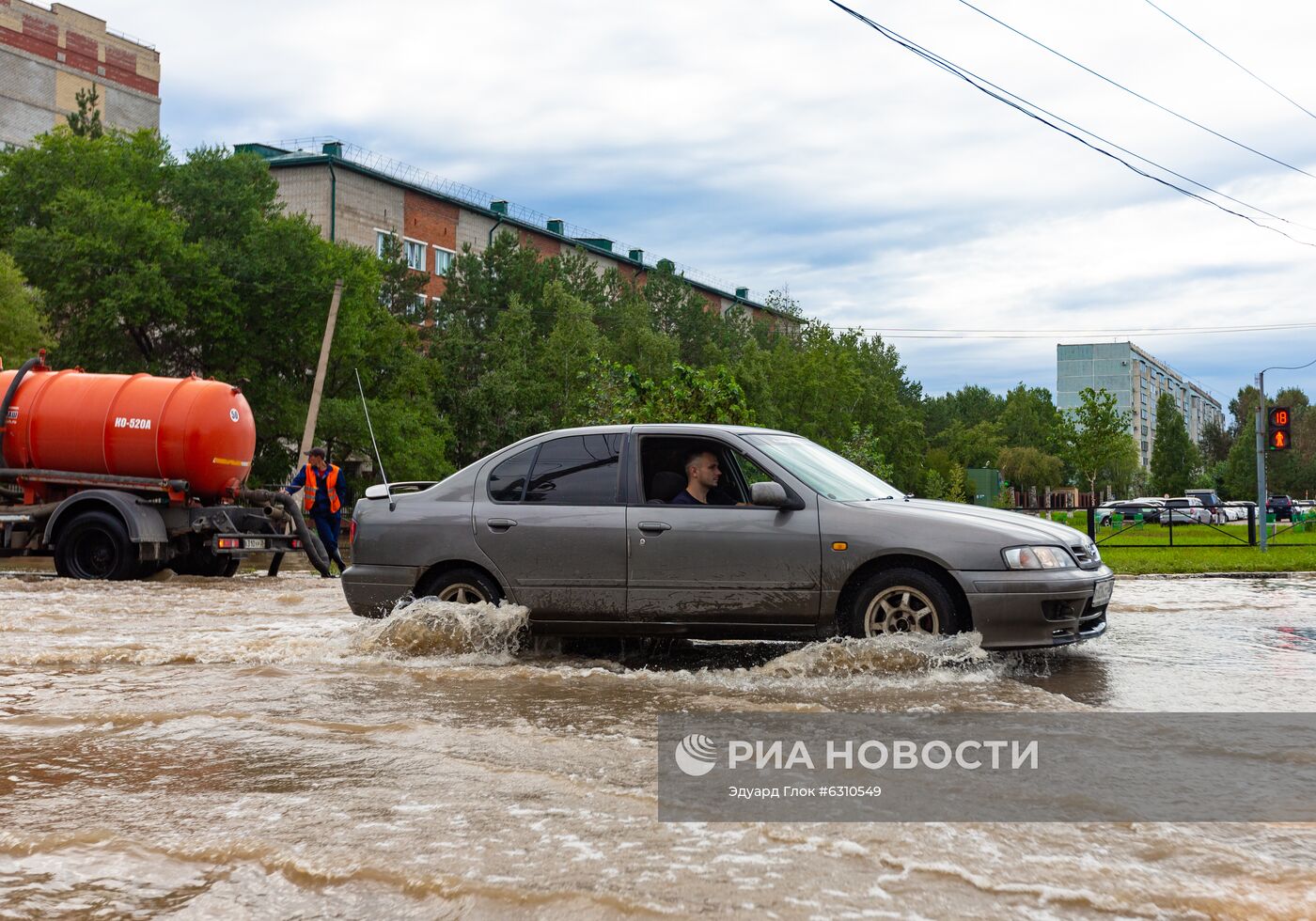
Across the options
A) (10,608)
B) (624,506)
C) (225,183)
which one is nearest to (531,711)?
(624,506)

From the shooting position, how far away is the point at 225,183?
40.9 meters

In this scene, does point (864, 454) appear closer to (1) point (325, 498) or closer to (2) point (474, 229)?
(1) point (325, 498)

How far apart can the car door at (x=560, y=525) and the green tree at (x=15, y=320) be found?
26871mm

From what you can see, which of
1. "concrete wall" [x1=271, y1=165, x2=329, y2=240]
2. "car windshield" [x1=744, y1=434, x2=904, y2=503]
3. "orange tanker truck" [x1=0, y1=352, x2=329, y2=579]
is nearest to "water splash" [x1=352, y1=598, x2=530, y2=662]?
"car windshield" [x1=744, y1=434, x2=904, y2=503]

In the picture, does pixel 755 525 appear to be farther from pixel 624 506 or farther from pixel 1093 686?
pixel 1093 686

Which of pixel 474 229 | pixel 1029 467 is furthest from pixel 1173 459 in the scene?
pixel 474 229

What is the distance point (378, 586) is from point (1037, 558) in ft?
14.1

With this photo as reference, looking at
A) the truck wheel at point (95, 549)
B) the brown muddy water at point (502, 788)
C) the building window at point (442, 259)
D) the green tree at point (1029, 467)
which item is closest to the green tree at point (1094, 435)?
the building window at point (442, 259)

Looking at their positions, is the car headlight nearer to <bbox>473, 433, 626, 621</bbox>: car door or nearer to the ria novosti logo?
<bbox>473, 433, 626, 621</bbox>: car door

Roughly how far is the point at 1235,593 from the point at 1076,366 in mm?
159147

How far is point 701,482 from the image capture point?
27.7 ft

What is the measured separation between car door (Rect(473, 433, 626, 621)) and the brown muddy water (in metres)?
0.36

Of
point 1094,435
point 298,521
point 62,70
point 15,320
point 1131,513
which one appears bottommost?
point 1131,513

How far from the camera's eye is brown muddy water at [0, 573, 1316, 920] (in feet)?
11.8
